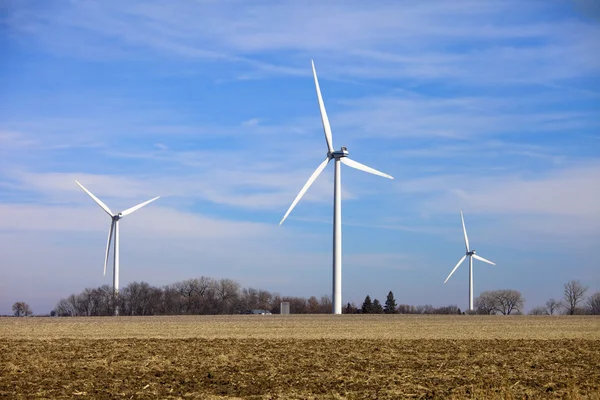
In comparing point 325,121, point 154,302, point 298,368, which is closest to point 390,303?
point 154,302

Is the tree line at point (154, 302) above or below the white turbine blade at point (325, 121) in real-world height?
below

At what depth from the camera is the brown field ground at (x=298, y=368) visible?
2375cm

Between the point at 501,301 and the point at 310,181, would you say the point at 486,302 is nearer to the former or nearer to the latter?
the point at 501,301

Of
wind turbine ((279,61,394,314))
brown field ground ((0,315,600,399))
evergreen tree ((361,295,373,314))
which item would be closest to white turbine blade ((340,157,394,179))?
wind turbine ((279,61,394,314))

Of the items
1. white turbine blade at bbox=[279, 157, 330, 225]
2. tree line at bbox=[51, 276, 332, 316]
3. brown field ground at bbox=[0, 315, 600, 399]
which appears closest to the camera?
brown field ground at bbox=[0, 315, 600, 399]

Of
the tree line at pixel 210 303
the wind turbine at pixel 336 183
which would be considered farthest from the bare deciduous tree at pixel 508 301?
the wind turbine at pixel 336 183

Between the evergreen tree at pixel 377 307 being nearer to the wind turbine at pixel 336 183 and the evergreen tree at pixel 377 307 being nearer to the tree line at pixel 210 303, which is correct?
the tree line at pixel 210 303

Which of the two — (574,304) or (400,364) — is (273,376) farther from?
(574,304)

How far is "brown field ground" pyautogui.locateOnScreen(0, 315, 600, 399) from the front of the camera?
2375cm

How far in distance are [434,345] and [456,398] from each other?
52.5 ft

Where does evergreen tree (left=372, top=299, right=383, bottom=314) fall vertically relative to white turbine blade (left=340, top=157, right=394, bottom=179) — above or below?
below

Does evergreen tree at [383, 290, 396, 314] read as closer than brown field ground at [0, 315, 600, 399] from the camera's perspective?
No

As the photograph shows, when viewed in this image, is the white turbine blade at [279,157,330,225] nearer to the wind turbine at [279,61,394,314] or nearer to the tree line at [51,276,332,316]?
the wind turbine at [279,61,394,314]

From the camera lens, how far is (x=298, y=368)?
94.6 ft
